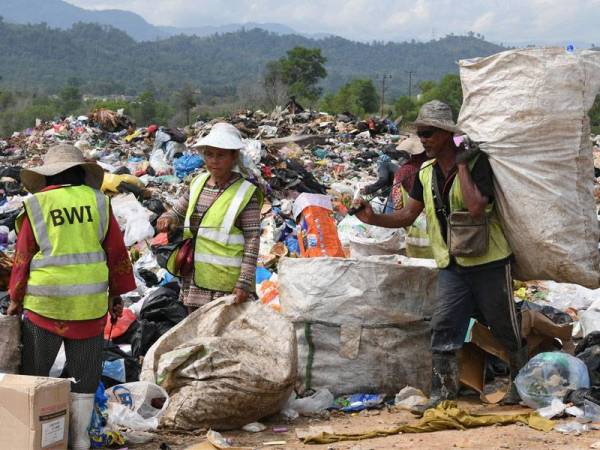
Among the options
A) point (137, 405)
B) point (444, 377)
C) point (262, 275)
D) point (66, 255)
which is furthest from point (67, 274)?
point (262, 275)

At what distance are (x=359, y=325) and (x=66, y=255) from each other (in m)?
1.55

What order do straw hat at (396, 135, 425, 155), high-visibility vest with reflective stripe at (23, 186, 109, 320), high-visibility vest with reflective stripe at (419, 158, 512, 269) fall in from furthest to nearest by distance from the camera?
straw hat at (396, 135, 425, 155) → high-visibility vest with reflective stripe at (419, 158, 512, 269) → high-visibility vest with reflective stripe at (23, 186, 109, 320)

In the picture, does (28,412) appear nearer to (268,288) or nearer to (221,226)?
(221,226)

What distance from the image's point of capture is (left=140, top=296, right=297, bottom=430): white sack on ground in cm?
366

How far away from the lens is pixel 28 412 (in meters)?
3.02

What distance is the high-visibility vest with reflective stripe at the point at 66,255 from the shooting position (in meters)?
3.28

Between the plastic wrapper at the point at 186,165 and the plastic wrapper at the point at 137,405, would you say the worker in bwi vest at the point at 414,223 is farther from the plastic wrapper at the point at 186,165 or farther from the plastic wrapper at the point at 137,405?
the plastic wrapper at the point at 186,165

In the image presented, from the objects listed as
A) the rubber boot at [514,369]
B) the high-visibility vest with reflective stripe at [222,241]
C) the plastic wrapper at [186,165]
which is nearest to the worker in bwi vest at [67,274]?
the high-visibility vest with reflective stripe at [222,241]

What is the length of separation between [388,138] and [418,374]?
14876mm

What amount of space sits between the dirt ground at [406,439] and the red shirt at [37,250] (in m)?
0.55

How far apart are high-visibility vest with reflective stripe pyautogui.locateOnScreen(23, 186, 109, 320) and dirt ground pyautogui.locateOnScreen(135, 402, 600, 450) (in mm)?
682

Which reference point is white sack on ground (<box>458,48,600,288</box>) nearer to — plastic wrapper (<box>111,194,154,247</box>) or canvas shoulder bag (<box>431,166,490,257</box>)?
canvas shoulder bag (<box>431,166,490,257</box>)

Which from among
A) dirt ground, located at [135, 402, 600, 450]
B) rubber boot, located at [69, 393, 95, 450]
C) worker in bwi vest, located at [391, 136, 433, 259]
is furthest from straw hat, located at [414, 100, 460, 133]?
rubber boot, located at [69, 393, 95, 450]

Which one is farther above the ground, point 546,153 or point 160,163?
point 546,153
